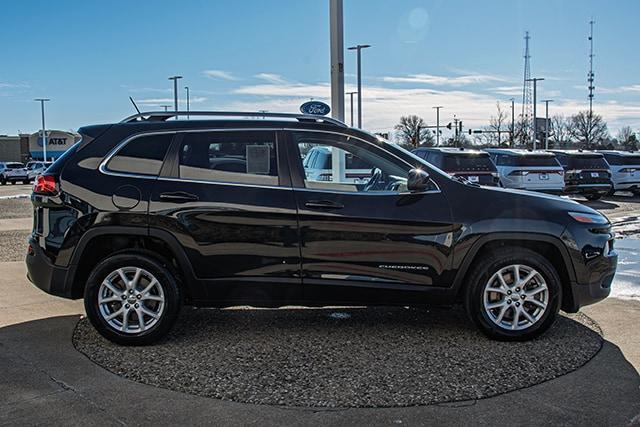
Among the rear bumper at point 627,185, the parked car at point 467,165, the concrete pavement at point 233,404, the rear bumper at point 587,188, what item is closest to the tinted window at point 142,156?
the concrete pavement at point 233,404

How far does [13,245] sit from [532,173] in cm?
1312

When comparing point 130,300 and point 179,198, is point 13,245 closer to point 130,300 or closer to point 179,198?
point 130,300

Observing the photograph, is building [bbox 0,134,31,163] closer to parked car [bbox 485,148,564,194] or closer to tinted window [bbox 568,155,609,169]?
tinted window [bbox 568,155,609,169]

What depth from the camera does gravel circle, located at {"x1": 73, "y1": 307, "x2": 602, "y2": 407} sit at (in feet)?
13.9

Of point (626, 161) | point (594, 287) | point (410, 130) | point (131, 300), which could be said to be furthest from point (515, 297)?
point (410, 130)

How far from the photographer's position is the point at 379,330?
5.61 m

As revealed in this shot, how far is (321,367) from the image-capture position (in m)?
4.66

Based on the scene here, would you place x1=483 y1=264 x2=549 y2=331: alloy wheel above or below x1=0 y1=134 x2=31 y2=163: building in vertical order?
below

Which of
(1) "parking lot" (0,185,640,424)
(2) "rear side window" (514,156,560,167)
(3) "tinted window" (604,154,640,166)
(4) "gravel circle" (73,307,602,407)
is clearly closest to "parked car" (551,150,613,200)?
(3) "tinted window" (604,154,640,166)

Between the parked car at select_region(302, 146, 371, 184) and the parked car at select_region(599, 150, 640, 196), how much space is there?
60.7 feet

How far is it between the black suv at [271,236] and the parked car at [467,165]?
30.5 ft

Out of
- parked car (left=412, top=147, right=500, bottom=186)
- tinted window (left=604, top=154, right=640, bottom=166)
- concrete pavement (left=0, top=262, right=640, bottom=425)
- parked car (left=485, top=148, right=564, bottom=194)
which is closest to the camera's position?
concrete pavement (left=0, top=262, right=640, bottom=425)

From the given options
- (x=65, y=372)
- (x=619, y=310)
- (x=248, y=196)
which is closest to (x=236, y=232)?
(x=248, y=196)

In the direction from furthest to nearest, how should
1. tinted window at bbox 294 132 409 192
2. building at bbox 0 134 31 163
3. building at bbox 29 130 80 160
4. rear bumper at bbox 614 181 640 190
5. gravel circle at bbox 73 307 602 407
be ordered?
building at bbox 0 134 31 163
building at bbox 29 130 80 160
rear bumper at bbox 614 181 640 190
tinted window at bbox 294 132 409 192
gravel circle at bbox 73 307 602 407
